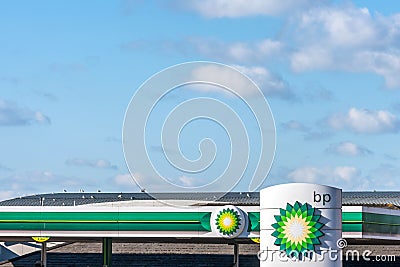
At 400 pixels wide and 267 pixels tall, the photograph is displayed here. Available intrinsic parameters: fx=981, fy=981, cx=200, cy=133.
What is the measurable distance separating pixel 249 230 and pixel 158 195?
27.3 m

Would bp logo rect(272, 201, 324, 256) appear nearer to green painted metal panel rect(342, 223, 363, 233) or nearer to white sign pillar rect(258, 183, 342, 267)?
white sign pillar rect(258, 183, 342, 267)

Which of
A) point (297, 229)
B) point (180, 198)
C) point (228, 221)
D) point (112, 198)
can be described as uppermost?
point (112, 198)

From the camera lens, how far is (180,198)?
91.5 metres

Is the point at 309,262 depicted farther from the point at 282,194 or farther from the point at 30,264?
the point at 30,264

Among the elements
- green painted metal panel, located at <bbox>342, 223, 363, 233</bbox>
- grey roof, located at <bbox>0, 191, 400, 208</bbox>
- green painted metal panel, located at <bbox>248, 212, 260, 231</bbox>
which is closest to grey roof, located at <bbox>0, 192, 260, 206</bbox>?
grey roof, located at <bbox>0, 191, 400, 208</bbox>

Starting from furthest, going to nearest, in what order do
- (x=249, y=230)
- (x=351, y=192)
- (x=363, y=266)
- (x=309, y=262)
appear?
1. (x=351, y=192)
2. (x=363, y=266)
3. (x=249, y=230)
4. (x=309, y=262)

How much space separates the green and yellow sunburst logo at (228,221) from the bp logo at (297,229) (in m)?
23.1

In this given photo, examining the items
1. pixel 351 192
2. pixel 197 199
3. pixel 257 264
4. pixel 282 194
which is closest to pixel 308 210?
pixel 282 194

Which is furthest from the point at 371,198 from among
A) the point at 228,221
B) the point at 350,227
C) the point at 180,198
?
the point at 228,221

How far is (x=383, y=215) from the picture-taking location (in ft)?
237

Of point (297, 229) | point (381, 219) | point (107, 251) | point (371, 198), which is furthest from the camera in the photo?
point (371, 198)

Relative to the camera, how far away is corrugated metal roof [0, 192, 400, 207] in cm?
9381

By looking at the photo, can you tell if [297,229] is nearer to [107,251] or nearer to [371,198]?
[107,251]

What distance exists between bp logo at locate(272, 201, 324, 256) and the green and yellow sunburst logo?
2310 centimetres
